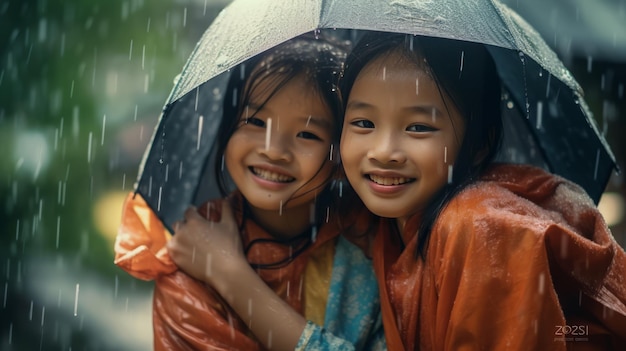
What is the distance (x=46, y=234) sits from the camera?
655 centimetres

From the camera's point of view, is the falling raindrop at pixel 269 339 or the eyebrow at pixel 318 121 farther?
the eyebrow at pixel 318 121

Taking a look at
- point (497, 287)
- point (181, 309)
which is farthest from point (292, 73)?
point (497, 287)

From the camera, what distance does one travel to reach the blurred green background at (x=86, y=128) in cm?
543

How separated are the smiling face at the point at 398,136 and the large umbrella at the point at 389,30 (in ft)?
1.00

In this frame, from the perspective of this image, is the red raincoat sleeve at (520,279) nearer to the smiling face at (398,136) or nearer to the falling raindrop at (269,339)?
the smiling face at (398,136)

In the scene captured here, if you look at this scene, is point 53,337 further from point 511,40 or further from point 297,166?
point 511,40

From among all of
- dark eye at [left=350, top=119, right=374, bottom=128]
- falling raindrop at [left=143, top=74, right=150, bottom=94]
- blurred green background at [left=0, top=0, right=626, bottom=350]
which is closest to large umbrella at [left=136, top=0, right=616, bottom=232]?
dark eye at [left=350, top=119, right=374, bottom=128]

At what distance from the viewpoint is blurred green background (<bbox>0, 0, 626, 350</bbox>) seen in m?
5.43

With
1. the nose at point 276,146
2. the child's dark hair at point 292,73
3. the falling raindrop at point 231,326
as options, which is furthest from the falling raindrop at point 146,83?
the falling raindrop at point 231,326

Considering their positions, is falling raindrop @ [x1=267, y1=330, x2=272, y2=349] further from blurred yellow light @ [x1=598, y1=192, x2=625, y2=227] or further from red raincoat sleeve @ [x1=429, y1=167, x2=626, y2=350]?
blurred yellow light @ [x1=598, y1=192, x2=625, y2=227]

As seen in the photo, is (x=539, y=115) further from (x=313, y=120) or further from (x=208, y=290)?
(x=208, y=290)

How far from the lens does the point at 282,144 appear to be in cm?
305

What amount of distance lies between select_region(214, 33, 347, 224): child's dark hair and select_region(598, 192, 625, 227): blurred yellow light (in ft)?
12.7

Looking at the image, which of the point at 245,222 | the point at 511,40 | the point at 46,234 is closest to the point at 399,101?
the point at 511,40
